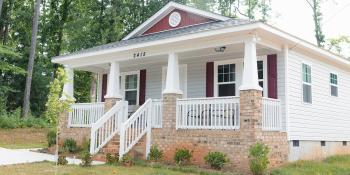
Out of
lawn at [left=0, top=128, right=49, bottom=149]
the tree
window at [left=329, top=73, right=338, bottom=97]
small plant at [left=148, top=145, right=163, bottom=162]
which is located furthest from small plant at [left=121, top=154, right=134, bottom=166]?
the tree

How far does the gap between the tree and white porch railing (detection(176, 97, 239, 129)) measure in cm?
2296

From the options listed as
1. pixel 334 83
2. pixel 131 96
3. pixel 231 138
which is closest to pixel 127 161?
pixel 231 138

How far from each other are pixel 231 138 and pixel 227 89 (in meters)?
3.05

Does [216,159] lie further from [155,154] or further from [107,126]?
[107,126]

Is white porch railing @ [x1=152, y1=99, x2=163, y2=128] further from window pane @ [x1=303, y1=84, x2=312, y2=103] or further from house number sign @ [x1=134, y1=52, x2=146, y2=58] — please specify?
window pane @ [x1=303, y1=84, x2=312, y2=103]

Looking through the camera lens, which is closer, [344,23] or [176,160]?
[176,160]

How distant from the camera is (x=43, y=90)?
33031 mm

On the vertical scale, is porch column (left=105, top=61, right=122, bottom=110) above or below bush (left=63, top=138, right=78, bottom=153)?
above

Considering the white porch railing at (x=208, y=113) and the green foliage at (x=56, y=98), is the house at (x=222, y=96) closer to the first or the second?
the white porch railing at (x=208, y=113)

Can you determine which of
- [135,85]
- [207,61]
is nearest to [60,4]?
[135,85]

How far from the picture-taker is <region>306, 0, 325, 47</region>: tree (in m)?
31.7

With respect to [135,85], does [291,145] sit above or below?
below

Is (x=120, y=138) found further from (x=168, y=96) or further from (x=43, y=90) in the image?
(x=43, y=90)

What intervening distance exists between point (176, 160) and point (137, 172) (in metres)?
A: 1.95
